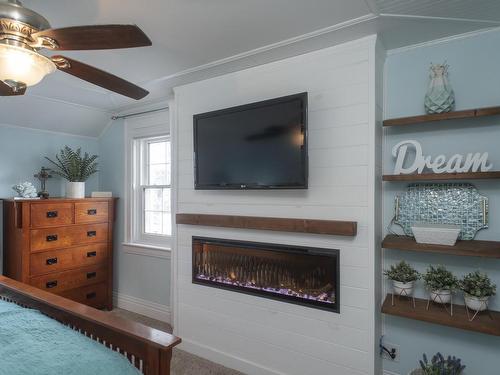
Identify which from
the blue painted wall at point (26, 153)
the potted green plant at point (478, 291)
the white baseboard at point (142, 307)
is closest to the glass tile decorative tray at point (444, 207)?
the potted green plant at point (478, 291)

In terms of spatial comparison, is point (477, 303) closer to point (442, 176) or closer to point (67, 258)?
point (442, 176)

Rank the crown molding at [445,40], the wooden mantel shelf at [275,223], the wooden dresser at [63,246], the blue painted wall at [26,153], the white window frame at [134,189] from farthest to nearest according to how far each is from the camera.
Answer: the white window frame at [134,189]
the blue painted wall at [26,153]
the wooden dresser at [63,246]
the wooden mantel shelf at [275,223]
the crown molding at [445,40]

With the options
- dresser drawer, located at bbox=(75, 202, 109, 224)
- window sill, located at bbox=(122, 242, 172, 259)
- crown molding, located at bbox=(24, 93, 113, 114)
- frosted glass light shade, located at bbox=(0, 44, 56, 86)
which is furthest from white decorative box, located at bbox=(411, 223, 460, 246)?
crown molding, located at bbox=(24, 93, 113, 114)

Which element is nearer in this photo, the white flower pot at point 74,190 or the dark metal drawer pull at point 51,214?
the dark metal drawer pull at point 51,214

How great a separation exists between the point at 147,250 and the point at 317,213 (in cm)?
218

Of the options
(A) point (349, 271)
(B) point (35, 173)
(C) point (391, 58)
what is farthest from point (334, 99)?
(B) point (35, 173)

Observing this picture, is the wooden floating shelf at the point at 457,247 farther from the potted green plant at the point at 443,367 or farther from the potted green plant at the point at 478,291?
the potted green plant at the point at 443,367

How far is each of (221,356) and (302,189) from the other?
5.07 feet

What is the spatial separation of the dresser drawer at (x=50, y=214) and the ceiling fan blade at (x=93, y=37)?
228cm

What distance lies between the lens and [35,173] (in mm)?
3457

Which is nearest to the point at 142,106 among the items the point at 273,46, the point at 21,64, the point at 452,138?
the point at 273,46

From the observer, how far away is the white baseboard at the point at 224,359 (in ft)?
7.65

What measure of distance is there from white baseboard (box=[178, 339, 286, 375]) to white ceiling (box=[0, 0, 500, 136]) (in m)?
2.32

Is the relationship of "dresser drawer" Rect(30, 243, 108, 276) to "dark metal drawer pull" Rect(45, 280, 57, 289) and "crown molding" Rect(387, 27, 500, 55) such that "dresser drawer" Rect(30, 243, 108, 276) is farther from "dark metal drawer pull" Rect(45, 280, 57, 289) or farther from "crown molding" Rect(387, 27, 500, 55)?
"crown molding" Rect(387, 27, 500, 55)
